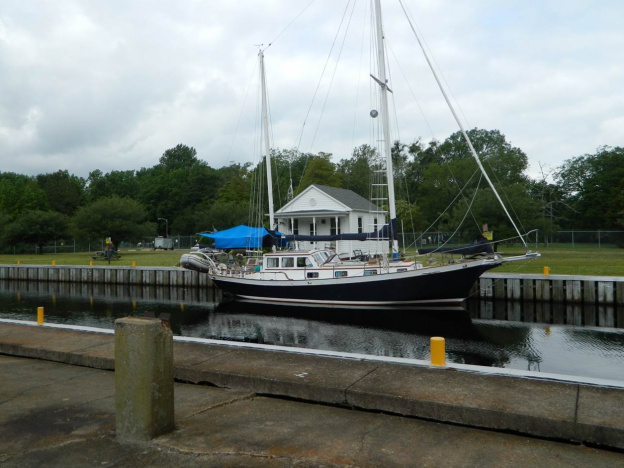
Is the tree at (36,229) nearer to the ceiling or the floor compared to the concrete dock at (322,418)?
nearer to the ceiling

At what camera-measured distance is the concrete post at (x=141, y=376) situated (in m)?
5.09

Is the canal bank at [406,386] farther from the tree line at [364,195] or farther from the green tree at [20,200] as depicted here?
the green tree at [20,200]

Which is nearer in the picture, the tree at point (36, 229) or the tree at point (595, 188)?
the tree at point (36, 229)

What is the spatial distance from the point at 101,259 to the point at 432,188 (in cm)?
4678

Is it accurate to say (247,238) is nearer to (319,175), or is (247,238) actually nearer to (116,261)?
(116,261)

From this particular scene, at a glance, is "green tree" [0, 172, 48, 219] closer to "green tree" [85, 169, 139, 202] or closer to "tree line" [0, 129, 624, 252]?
"tree line" [0, 129, 624, 252]

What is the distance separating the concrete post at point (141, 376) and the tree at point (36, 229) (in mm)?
59108

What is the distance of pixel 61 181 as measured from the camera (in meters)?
101

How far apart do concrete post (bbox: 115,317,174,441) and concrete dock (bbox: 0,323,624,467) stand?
0.22 m

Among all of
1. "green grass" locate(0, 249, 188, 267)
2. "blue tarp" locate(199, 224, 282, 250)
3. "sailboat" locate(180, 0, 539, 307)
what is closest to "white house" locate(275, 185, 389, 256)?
"green grass" locate(0, 249, 188, 267)

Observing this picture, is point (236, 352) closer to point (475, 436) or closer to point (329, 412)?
point (329, 412)

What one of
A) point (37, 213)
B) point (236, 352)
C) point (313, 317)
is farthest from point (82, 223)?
point (236, 352)

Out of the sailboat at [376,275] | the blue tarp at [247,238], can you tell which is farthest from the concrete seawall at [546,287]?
the blue tarp at [247,238]

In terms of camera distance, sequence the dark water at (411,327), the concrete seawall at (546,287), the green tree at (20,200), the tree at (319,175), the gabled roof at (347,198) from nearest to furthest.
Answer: the dark water at (411,327), the concrete seawall at (546,287), the gabled roof at (347,198), the tree at (319,175), the green tree at (20,200)
